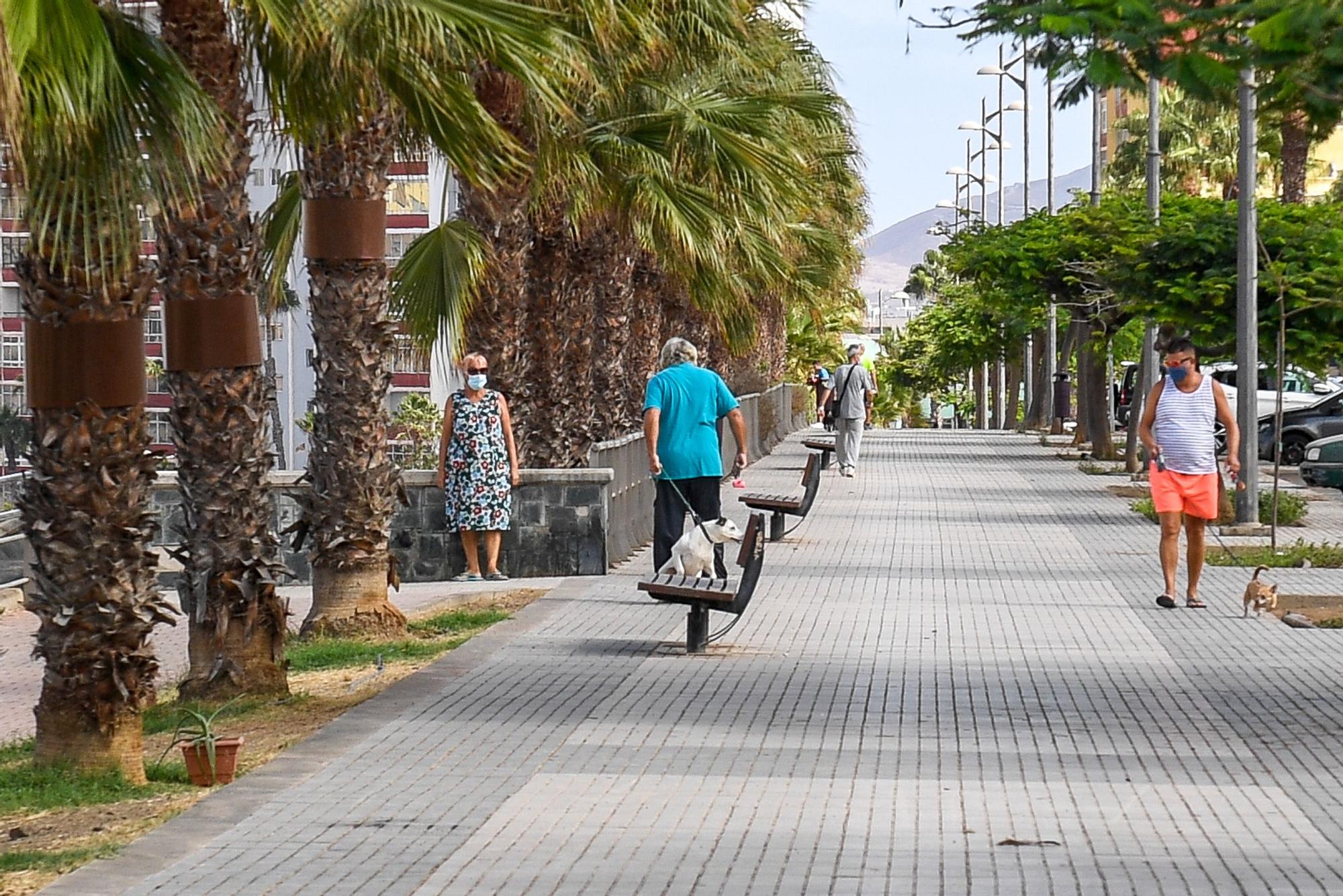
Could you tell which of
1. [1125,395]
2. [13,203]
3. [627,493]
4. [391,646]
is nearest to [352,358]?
[391,646]

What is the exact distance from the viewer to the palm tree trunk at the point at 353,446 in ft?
42.8

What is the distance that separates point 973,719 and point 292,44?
13.4 feet

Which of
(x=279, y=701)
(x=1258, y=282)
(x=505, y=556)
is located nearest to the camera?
(x=279, y=701)

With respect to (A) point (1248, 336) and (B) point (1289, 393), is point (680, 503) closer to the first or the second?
(A) point (1248, 336)

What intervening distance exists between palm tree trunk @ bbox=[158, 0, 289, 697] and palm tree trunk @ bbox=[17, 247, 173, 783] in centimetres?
174

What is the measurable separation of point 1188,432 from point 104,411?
7889 mm

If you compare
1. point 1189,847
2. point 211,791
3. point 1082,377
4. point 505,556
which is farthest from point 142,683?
point 1082,377

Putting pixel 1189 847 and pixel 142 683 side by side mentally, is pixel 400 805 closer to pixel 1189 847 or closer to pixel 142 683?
pixel 142 683

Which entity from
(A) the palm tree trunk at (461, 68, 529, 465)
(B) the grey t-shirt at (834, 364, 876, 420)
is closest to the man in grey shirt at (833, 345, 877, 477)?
(B) the grey t-shirt at (834, 364, 876, 420)

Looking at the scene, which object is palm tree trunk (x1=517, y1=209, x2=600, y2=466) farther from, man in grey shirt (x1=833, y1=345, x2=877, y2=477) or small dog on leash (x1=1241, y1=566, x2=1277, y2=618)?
man in grey shirt (x1=833, y1=345, x2=877, y2=477)

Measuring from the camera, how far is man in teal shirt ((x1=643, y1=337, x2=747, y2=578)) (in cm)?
1449

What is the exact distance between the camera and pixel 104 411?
8.41 meters

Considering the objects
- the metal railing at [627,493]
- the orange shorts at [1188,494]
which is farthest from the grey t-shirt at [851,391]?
the orange shorts at [1188,494]

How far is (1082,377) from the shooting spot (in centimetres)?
4109
